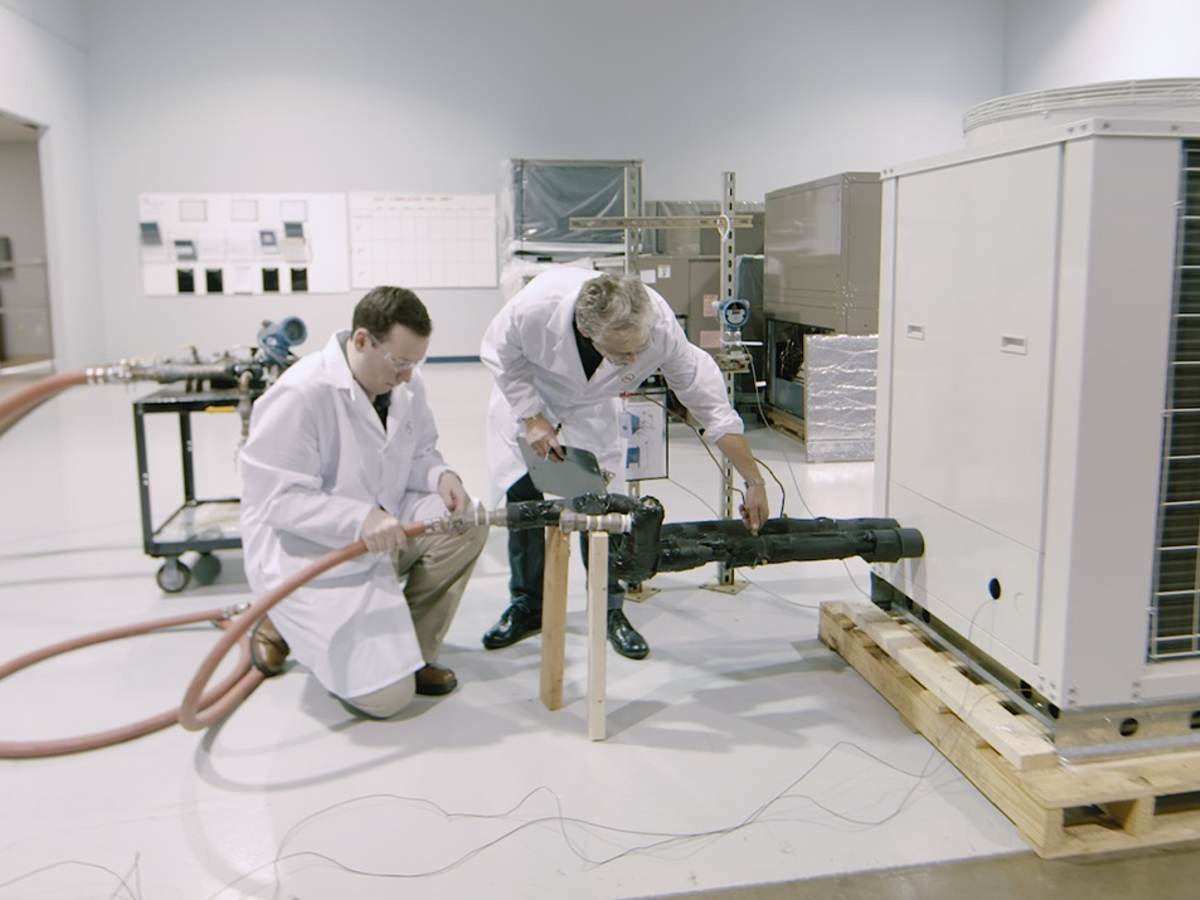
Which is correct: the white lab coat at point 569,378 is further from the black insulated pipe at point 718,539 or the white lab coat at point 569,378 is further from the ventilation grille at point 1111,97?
the ventilation grille at point 1111,97

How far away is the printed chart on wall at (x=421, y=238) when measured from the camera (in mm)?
9320

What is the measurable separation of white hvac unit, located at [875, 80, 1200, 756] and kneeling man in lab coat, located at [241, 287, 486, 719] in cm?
122

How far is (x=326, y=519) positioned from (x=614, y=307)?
826 mm

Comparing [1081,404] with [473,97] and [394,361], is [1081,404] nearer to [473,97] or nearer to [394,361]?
[394,361]

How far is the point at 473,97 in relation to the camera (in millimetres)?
9281

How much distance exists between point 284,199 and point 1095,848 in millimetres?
8769

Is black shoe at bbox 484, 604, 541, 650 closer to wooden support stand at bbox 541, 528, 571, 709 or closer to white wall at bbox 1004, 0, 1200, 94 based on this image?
wooden support stand at bbox 541, 528, 571, 709

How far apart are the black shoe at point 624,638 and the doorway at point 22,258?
9.01 meters

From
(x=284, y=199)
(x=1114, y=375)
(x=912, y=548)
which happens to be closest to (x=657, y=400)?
(x=912, y=548)

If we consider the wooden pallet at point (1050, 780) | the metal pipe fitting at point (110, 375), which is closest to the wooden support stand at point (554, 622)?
the wooden pallet at point (1050, 780)

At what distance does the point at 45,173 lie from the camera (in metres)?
8.12

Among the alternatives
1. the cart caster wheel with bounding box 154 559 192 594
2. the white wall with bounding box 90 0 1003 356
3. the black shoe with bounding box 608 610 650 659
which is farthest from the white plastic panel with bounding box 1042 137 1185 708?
the white wall with bounding box 90 0 1003 356

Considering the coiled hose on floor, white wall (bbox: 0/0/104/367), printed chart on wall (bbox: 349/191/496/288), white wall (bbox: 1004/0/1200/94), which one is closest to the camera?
the coiled hose on floor

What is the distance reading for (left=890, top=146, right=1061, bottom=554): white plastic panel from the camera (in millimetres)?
1908
